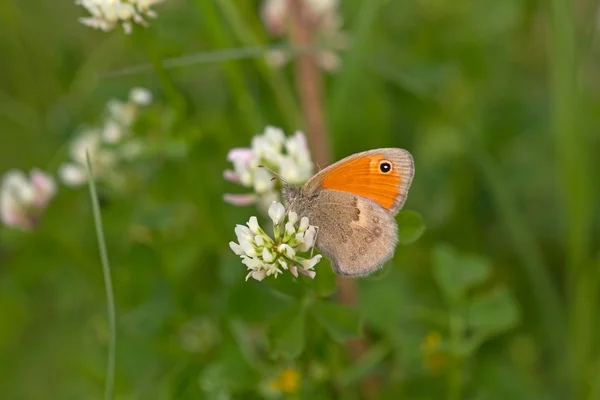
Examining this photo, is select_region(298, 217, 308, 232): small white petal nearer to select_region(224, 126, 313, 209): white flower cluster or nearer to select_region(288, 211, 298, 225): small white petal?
select_region(288, 211, 298, 225): small white petal

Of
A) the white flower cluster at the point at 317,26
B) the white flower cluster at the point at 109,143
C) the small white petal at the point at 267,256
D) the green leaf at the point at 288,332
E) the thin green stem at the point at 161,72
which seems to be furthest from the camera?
the white flower cluster at the point at 317,26

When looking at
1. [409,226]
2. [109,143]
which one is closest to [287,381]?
[409,226]

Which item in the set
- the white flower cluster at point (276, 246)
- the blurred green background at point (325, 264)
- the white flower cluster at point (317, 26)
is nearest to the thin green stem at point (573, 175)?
the blurred green background at point (325, 264)

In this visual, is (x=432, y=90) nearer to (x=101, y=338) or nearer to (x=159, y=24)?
(x=159, y=24)

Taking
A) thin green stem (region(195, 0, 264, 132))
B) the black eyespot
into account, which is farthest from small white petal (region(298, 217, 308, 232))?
thin green stem (region(195, 0, 264, 132))

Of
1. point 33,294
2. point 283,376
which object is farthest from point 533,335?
point 33,294

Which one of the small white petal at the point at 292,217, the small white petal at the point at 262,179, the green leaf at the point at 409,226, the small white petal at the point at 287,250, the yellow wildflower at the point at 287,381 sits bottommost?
the yellow wildflower at the point at 287,381

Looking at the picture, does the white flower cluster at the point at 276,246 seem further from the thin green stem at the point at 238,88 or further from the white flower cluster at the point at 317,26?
the white flower cluster at the point at 317,26
